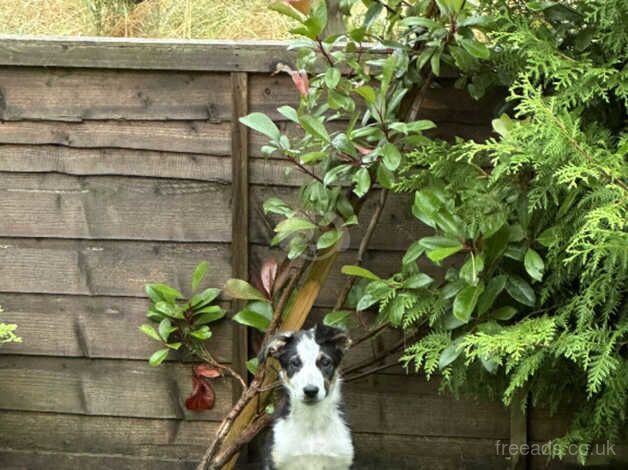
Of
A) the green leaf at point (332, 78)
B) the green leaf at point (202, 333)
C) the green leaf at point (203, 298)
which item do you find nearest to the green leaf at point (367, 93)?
the green leaf at point (332, 78)

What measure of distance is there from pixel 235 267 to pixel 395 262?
77 cm

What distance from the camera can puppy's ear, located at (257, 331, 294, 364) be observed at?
4684 mm

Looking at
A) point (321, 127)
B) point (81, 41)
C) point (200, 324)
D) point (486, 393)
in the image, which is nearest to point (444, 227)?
point (321, 127)

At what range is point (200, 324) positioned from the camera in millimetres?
5227

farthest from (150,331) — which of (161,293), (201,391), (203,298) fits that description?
(201,391)

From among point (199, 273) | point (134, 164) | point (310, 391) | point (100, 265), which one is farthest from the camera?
point (100, 265)

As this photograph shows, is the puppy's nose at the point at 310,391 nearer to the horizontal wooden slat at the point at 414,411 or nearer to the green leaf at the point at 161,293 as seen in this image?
the horizontal wooden slat at the point at 414,411

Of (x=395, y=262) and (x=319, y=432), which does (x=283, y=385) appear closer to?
(x=319, y=432)

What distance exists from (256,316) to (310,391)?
579 mm

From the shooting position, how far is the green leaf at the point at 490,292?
4.26 m

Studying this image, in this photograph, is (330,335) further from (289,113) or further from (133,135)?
(133,135)

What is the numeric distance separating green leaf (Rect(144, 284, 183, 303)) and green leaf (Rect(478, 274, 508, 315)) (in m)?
1.58

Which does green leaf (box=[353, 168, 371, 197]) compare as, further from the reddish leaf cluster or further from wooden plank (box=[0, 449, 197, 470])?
wooden plank (box=[0, 449, 197, 470])

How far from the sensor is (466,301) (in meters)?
4.14
